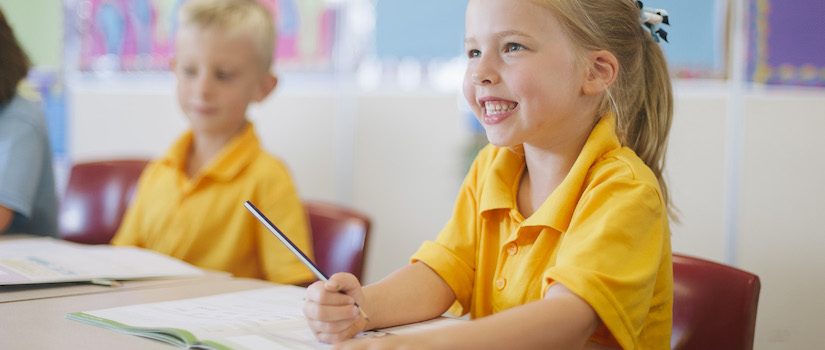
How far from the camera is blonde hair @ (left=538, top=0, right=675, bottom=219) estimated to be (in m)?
1.03

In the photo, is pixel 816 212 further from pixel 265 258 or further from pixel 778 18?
pixel 265 258

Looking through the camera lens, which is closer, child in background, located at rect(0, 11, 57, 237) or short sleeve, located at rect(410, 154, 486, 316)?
short sleeve, located at rect(410, 154, 486, 316)

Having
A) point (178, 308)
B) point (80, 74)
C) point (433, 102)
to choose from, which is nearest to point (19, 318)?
point (178, 308)

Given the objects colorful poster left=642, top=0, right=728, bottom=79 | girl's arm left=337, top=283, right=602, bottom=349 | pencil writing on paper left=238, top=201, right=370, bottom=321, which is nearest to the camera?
girl's arm left=337, top=283, right=602, bottom=349

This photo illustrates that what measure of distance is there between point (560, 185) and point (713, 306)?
0.29 metres

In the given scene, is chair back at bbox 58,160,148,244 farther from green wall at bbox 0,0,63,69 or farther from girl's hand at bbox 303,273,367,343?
girl's hand at bbox 303,273,367,343

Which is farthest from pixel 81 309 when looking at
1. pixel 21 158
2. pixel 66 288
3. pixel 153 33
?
pixel 153 33

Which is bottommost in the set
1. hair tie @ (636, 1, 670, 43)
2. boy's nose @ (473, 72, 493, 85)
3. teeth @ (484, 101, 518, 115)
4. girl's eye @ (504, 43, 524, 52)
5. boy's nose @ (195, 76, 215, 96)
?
teeth @ (484, 101, 518, 115)

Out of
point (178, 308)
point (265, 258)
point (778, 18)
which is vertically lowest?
point (265, 258)

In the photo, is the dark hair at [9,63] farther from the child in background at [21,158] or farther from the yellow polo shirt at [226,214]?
the yellow polo shirt at [226,214]

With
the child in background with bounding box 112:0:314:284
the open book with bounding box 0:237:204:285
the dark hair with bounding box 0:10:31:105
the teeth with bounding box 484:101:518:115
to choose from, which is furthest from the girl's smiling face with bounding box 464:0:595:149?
the dark hair with bounding box 0:10:31:105

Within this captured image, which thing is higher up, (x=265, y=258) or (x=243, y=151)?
(x=243, y=151)

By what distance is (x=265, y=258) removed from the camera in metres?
1.64

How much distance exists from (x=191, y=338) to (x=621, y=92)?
26.5 inches
